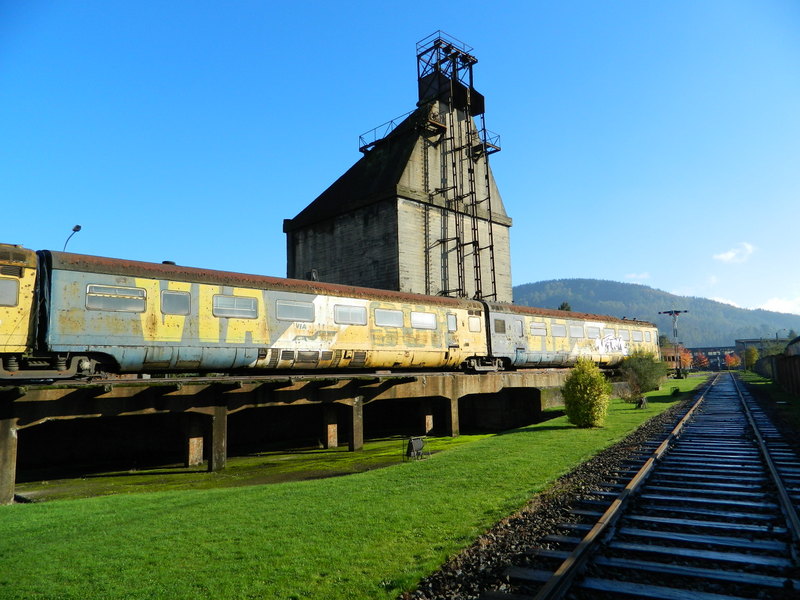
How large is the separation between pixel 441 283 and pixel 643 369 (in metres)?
13.7

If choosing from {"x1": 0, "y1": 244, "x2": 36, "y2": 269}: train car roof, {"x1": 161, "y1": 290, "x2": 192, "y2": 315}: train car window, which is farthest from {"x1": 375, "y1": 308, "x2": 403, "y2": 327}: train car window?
{"x1": 0, "y1": 244, "x2": 36, "y2": 269}: train car roof

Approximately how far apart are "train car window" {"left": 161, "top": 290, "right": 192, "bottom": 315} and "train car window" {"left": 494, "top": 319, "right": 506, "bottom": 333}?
554 inches

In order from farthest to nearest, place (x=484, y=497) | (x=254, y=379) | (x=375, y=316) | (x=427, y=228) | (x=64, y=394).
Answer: (x=427, y=228) < (x=375, y=316) < (x=254, y=379) < (x=64, y=394) < (x=484, y=497)

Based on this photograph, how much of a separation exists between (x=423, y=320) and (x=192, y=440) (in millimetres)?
9289

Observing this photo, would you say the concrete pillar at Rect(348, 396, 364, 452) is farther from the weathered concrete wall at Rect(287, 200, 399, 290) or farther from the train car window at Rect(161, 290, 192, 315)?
the weathered concrete wall at Rect(287, 200, 399, 290)

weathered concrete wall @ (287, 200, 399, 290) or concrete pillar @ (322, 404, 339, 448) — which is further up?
weathered concrete wall @ (287, 200, 399, 290)

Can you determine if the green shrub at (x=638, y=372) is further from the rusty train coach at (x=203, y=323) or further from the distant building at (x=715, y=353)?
the distant building at (x=715, y=353)

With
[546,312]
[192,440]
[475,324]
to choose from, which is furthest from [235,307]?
[546,312]

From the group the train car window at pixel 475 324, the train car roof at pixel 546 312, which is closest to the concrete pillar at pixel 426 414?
the train car window at pixel 475 324

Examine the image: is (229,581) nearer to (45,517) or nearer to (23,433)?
(45,517)

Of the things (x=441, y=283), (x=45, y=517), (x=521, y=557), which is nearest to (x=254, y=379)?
(x=45, y=517)

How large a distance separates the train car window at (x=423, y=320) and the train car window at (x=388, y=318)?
0.68 metres

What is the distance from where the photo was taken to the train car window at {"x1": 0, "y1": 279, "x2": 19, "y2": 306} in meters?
11.8

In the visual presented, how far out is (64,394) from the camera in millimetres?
12375
